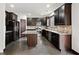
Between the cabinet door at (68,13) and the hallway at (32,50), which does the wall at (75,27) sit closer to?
the cabinet door at (68,13)

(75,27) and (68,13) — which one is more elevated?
(68,13)

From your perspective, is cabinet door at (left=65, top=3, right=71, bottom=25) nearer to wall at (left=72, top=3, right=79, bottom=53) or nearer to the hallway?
wall at (left=72, top=3, right=79, bottom=53)

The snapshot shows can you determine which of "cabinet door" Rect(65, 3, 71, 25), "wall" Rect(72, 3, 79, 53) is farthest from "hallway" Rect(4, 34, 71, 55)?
"cabinet door" Rect(65, 3, 71, 25)

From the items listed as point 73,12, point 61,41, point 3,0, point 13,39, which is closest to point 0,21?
point 3,0

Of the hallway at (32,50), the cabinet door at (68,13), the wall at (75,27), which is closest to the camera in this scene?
the wall at (75,27)

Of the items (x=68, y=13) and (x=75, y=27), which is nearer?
(x=75, y=27)

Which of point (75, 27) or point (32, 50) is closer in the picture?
point (75, 27)

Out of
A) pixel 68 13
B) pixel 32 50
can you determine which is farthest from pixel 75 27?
pixel 32 50

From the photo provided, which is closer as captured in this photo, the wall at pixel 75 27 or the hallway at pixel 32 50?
the wall at pixel 75 27

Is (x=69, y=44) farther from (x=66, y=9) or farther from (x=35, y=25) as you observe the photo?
(x=35, y=25)

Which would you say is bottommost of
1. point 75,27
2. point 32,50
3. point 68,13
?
point 32,50

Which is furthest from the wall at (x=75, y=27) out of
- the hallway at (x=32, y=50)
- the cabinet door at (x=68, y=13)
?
the hallway at (x=32, y=50)

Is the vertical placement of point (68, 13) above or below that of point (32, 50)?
above

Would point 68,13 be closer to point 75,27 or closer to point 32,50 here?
point 75,27
